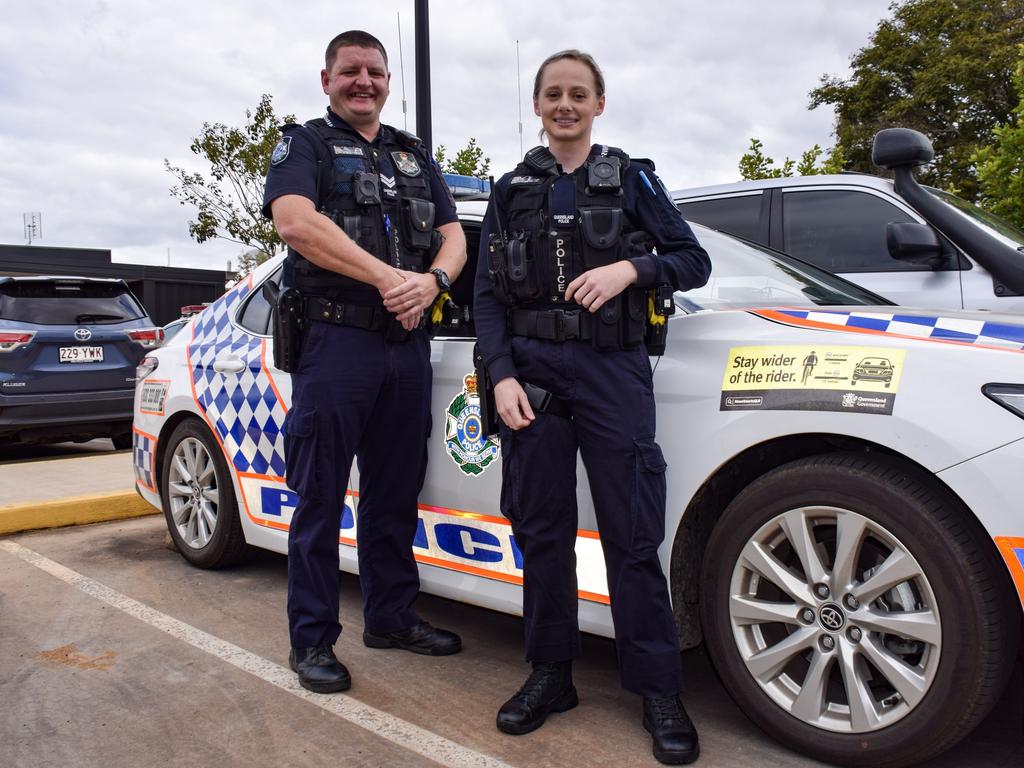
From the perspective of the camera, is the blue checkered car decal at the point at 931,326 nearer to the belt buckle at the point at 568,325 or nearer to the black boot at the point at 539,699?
the belt buckle at the point at 568,325

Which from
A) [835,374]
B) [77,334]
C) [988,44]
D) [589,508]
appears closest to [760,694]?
[589,508]

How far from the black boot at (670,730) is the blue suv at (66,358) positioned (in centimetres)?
644

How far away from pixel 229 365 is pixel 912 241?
3.14m

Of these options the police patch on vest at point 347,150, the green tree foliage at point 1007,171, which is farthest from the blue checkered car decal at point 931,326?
the green tree foliage at point 1007,171

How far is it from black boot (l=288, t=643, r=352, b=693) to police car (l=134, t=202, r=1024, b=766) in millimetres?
442

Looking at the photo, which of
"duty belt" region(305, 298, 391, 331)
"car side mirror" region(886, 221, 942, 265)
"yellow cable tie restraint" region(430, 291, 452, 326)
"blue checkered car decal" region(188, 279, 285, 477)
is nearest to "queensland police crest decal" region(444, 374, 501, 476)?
"yellow cable tie restraint" region(430, 291, 452, 326)

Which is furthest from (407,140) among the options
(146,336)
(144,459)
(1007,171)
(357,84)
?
(1007,171)

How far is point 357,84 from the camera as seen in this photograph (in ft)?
10.1

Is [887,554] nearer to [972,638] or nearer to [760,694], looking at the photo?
[972,638]

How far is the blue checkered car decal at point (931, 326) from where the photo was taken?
2.17 metres

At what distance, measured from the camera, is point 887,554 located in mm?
2256

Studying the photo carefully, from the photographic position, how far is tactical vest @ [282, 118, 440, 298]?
119 inches

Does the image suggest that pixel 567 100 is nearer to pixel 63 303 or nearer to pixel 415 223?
pixel 415 223

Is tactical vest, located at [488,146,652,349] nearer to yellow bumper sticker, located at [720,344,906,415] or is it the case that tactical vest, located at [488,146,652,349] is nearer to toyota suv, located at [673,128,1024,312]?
yellow bumper sticker, located at [720,344,906,415]
